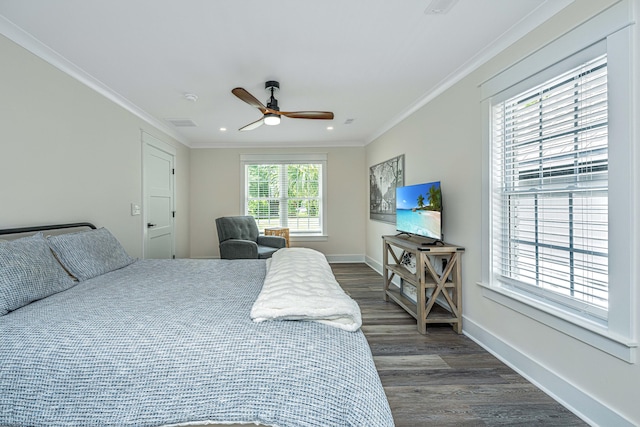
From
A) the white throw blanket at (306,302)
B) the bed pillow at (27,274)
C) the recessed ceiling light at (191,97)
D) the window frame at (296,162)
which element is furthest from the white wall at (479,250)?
the bed pillow at (27,274)

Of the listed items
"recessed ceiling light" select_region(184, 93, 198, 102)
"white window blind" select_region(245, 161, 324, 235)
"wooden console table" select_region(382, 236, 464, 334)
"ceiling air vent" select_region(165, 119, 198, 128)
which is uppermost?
"ceiling air vent" select_region(165, 119, 198, 128)

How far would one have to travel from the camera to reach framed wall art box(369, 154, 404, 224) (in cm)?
422

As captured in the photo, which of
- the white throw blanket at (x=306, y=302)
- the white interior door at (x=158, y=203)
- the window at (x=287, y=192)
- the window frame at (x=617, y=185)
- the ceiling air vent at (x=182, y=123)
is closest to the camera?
the white throw blanket at (x=306, y=302)

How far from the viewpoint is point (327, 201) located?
5855 mm

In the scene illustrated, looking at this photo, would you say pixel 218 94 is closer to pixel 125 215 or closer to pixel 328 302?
pixel 125 215

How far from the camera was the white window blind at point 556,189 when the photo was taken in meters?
1.57

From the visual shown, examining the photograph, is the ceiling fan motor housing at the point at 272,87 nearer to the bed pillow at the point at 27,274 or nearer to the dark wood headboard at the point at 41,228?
the dark wood headboard at the point at 41,228

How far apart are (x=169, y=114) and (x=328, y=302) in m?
3.74

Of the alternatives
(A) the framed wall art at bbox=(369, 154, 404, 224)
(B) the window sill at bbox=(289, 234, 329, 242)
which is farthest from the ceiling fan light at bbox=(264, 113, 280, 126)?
(B) the window sill at bbox=(289, 234, 329, 242)

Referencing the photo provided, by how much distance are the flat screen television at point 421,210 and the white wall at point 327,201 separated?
222cm

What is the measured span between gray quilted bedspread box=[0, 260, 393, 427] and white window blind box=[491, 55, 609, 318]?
1.41 meters

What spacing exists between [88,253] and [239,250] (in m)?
2.27

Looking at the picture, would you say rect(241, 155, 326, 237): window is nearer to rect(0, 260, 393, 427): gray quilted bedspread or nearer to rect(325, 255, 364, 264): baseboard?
rect(325, 255, 364, 264): baseboard

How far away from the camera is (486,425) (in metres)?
1.58
